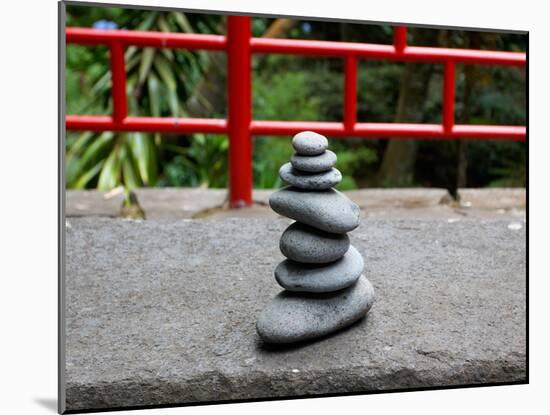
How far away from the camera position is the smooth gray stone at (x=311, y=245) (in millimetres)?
2088

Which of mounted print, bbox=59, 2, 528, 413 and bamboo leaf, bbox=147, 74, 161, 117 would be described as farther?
bamboo leaf, bbox=147, 74, 161, 117

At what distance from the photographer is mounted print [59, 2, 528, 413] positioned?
6.88 feet

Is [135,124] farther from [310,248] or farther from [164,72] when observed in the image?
[310,248]

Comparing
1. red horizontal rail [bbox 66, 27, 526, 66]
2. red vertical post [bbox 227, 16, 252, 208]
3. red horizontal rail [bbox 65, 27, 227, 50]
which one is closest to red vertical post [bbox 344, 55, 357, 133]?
red horizontal rail [bbox 66, 27, 526, 66]

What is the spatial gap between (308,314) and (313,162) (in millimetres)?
376

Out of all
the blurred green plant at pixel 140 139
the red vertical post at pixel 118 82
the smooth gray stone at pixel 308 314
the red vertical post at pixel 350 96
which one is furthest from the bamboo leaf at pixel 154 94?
the smooth gray stone at pixel 308 314

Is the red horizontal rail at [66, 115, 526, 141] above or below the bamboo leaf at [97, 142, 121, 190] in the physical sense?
above

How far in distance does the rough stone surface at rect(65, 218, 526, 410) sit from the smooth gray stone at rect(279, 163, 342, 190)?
40 cm

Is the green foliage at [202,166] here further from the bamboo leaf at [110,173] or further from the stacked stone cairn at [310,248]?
the stacked stone cairn at [310,248]

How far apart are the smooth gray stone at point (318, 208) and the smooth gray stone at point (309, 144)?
10 centimetres

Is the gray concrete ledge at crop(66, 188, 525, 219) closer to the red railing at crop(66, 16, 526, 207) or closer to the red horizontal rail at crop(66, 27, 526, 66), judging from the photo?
the red railing at crop(66, 16, 526, 207)

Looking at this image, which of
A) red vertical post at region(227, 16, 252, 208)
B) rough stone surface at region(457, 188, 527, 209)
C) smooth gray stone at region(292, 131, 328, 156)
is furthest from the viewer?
rough stone surface at region(457, 188, 527, 209)

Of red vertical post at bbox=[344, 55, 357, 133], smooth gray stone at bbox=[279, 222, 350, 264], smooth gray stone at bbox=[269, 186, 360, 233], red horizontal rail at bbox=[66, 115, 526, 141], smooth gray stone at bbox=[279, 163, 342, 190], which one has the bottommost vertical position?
smooth gray stone at bbox=[279, 222, 350, 264]

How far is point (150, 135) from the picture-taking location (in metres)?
3.14
